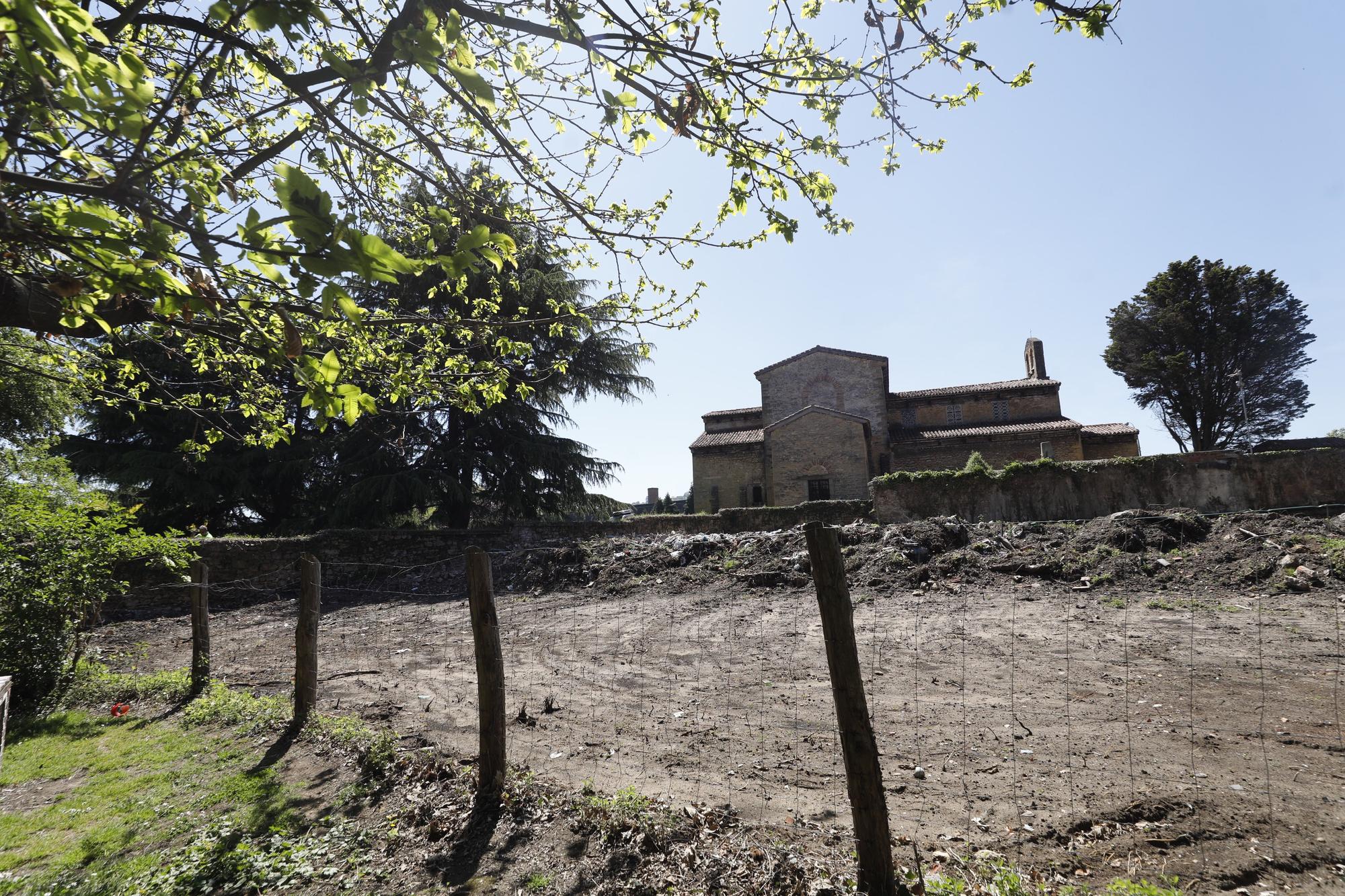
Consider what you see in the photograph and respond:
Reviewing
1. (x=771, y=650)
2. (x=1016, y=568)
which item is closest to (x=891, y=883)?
(x=771, y=650)

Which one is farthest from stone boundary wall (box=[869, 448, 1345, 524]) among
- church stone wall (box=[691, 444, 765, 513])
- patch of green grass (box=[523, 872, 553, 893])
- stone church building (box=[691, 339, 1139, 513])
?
patch of green grass (box=[523, 872, 553, 893])

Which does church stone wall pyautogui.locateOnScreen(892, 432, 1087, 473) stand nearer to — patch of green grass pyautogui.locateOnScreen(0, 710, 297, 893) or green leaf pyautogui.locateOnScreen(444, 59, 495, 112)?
patch of green grass pyautogui.locateOnScreen(0, 710, 297, 893)

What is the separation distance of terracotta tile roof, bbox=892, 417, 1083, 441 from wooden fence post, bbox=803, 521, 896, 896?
29188mm

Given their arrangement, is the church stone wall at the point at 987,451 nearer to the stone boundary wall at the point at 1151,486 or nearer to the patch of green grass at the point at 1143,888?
the stone boundary wall at the point at 1151,486

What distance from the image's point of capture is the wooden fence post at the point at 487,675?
14.3ft

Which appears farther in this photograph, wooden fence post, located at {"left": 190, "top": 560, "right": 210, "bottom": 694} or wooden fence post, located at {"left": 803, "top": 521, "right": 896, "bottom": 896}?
wooden fence post, located at {"left": 190, "top": 560, "right": 210, "bottom": 694}

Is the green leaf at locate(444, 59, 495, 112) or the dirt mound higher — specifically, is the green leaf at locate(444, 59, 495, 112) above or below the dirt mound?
above

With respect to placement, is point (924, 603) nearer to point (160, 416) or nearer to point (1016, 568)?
point (1016, 568)

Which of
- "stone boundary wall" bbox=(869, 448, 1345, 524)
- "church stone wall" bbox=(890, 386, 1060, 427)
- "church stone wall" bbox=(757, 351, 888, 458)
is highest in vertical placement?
"church stone wall" bbox=(757, 351, 888, 458)

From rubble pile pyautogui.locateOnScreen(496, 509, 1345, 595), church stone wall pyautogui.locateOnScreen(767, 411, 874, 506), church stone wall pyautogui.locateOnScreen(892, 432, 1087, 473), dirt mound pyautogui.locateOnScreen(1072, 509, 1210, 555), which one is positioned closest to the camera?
rubble pile pyautogui.locateOnScreen(496, 509, 1345, 595)

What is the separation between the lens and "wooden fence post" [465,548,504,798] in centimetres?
434

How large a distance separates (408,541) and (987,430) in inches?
991

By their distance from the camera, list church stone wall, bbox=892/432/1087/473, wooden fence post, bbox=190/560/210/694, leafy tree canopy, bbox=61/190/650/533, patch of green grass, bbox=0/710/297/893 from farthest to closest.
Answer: church stone wall, bbox=892/432/1087/473
leafy tree canopy, bbox=61/190/650/533
wooden fence post, bbox=190/560/210/694
patch of green grass, bbox=0/710/297/893

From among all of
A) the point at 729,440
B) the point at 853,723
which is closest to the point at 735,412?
the point at 729,440
